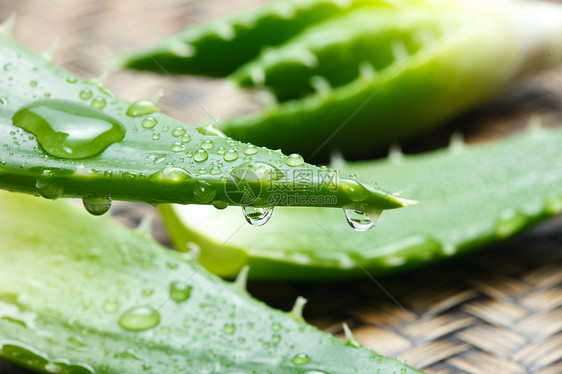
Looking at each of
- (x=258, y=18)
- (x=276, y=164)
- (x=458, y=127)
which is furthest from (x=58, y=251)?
(x=458, y=127)

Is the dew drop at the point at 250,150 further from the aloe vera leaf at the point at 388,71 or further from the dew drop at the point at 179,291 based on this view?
the aloe vera leaf at the point at 388,71

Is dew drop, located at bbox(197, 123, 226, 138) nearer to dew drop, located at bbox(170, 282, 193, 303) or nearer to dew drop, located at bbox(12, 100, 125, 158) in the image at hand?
dew drop, located at bbox(12, 100, 125, 158)

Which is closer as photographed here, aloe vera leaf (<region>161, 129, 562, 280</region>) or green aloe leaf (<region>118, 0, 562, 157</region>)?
aloe vera leaf (<region>161, 129, 562, 280</region>)

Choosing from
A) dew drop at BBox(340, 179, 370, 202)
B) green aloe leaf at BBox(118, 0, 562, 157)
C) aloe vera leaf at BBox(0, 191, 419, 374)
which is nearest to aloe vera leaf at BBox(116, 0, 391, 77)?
green aloe leaf at BBox(118, 0, 562, 157)

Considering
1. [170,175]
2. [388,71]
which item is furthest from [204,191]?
[388,71]

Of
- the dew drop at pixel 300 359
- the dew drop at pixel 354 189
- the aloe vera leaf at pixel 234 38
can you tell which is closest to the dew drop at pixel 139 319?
the dew drop at pixel 300 359

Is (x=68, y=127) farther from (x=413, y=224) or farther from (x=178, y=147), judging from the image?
(x=413, y=224)
